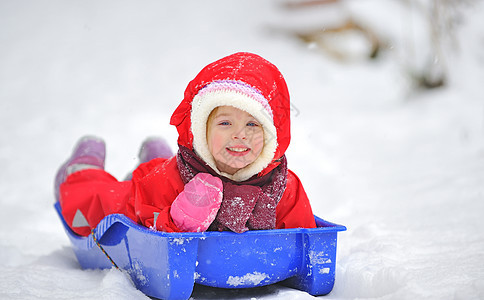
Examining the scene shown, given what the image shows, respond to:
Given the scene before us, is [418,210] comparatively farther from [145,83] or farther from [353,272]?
[145,83]

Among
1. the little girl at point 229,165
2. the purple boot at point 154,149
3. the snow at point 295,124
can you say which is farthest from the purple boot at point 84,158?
the little girl at point 229,165

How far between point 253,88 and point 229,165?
294 millimetres

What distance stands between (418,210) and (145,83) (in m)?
3.91

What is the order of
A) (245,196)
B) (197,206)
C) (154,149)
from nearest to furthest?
(197,206) → (245,196) → (154,149)

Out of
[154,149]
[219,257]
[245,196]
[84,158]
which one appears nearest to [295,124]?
[154,149]

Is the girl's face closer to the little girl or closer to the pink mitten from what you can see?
the little girl

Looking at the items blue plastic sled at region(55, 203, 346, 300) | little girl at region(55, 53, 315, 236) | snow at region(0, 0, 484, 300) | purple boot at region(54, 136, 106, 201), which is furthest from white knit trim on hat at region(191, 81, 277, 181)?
purple boot at region(54, 136, 106, 201)

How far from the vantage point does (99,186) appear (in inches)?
88.6

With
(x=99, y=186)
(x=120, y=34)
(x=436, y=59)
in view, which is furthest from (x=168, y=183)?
(x=120, y=34)

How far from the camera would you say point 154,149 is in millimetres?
2719

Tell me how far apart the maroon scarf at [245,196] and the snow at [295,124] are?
0.26 metres

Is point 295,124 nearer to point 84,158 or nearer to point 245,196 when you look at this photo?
point 84,158

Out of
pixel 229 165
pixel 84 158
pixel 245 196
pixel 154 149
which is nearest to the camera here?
pixel 245 196

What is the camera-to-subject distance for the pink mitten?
1.64 meters
